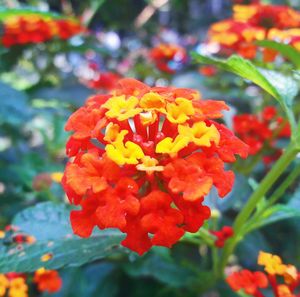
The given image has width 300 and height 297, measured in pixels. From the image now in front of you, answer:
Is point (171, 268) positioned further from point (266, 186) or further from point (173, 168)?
point (173, 168)

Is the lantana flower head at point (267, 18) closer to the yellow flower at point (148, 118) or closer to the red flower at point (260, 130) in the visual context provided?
the red flower at point (260, 130)

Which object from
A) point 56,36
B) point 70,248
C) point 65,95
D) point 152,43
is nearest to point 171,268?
point 70,248

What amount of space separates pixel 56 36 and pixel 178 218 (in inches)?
48.3

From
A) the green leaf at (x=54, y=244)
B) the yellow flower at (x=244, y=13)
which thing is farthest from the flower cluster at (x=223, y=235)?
the yellow flower at (x=244, y=13)

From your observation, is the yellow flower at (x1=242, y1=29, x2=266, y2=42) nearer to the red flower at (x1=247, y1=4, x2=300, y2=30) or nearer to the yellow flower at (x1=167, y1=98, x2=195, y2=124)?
the red flower at (x1=247, y1=4, x2=300, y2=30)

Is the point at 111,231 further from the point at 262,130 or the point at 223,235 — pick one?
the point at 262,130

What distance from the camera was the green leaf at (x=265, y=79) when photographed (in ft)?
2.24

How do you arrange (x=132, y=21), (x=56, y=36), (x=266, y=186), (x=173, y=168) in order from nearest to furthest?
(x=173, y=168), (x=266, y=186), (x=56, y=36), (x=132, y=21)

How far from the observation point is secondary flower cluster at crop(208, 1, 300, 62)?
41.2 inches

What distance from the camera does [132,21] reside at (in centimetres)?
247

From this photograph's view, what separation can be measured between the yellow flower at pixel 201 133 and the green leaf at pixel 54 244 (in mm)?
223

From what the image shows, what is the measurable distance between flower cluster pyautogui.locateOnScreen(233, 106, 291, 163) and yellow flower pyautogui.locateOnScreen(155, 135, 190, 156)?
447 mm

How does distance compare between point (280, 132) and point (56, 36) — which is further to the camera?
point (56, 36)

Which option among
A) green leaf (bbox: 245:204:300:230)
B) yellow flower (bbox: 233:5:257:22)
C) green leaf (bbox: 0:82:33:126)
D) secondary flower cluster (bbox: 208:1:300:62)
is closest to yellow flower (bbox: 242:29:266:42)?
secondary flower cluster (bbox: 208:1:300:62)
